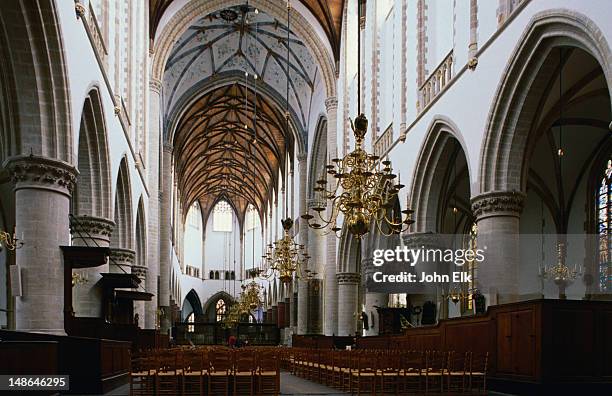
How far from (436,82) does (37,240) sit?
36.3 feet

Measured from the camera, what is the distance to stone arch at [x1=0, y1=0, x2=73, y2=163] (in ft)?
36.2

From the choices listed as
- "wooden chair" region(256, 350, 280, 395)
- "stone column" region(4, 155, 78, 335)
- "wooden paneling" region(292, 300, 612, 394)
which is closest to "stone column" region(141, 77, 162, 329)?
"stone column" region(4, 155, 78, 335)

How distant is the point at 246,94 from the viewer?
42.0m

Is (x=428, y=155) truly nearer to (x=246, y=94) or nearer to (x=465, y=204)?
(x=465, y=204)

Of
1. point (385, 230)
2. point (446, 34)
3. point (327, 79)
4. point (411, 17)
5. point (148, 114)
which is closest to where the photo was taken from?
point (446, 34)

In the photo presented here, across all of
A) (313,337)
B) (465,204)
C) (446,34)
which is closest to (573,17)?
(446,34)

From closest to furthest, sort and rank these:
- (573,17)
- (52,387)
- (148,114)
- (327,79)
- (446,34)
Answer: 1. (52,387)
2. (573,17)
3. (446,34)
4. (148,114)
5. (327,79)

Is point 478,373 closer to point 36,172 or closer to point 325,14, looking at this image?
point 36,172

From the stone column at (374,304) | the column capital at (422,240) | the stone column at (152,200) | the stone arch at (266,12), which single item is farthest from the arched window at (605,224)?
the stone column at (152,200)

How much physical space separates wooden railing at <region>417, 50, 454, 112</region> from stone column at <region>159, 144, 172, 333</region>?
72.1 feet

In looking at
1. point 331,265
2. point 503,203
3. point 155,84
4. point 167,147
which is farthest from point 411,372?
point 167,147

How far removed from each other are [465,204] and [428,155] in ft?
27.9

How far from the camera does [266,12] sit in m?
31.8

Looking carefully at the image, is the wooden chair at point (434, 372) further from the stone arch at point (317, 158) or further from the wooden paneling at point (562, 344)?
the stone arch at point (317, 158)
